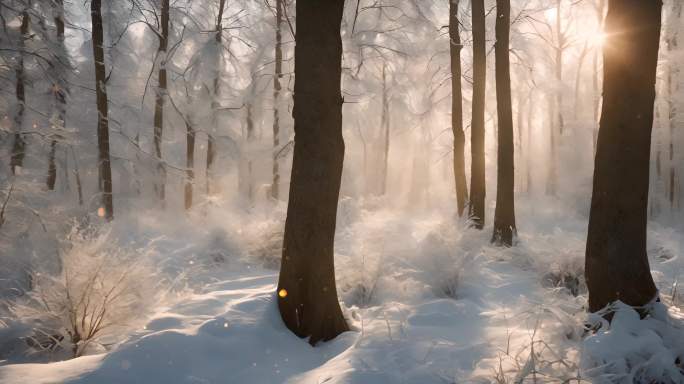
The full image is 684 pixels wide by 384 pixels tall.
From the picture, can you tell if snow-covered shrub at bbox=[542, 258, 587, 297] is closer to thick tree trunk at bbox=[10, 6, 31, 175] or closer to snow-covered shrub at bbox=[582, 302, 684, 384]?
snow-covered shrub at bbox=[582, 302, 684, 384]

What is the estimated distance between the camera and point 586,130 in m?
33.1

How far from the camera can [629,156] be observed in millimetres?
3418

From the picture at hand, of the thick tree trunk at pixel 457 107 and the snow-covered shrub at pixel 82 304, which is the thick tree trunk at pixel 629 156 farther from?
the thick tree trunk at pixel 457 107

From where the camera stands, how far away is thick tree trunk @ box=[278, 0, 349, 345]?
3850 millimetres

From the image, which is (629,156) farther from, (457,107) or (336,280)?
(457,107)

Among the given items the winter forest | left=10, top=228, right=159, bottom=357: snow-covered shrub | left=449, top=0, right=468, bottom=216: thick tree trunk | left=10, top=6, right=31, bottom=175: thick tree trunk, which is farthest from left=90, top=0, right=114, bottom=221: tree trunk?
left=449, top=0, right=468, bottom=216: thick tree trunk

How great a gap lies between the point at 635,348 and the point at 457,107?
9307 millimetres

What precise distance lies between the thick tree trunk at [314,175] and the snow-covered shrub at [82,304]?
5.25 ft

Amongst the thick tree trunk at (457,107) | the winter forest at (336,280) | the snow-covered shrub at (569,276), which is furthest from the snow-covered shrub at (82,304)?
the thick tree trunk at (457,107)

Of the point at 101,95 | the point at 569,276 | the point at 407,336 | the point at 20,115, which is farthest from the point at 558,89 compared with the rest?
the point at 20,115

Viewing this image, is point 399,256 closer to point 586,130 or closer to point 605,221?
point 605,221

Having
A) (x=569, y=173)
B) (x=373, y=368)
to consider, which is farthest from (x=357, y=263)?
(x=569, y=173)

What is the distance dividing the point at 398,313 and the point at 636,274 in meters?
2.23

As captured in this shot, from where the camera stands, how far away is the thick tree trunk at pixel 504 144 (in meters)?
9.19
